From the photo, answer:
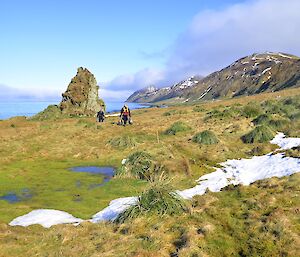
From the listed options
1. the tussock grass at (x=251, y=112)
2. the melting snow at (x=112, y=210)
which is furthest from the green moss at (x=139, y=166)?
the tussock grass at (x=251, y=112)

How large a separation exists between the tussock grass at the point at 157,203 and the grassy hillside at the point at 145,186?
27cm

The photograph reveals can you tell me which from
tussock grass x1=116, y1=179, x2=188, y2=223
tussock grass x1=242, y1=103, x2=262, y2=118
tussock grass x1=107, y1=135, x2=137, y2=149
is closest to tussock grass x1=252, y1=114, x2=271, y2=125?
tussock grass x1=242, y1=103, x2=262, y2=118

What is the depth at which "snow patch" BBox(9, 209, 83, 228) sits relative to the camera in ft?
44.6

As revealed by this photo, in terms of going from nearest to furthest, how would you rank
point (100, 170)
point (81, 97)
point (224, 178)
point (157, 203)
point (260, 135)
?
point (157, 203) < point (224, 178) < point (100, 170) < point (260, 135) < point (81, 97)

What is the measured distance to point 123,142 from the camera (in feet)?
91.9

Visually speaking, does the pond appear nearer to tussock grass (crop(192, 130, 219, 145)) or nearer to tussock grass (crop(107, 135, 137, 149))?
tussock grass (crop(107, 135, 137, 149))

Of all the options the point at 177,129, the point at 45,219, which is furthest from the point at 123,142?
the point at 45,219

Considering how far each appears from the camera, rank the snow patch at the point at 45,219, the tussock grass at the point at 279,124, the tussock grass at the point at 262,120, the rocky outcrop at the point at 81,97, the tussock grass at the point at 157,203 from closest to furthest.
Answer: the tussock grass at the point at 157,203
the snow patch at the point at 45,219
the tussock grass at the point at 279,124
the tussock grass at the point at 262,120
the rocky outcrop at the point at 81,97

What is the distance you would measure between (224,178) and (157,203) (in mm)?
6624

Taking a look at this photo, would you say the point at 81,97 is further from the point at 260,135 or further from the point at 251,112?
the point at 260,135

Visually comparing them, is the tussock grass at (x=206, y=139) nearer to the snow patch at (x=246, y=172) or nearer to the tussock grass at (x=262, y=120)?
the snow patch at (x=246, y=172)

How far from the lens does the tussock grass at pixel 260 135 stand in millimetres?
26062

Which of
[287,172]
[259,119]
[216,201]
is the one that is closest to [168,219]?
[216,201]

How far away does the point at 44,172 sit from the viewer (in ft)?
72.8
